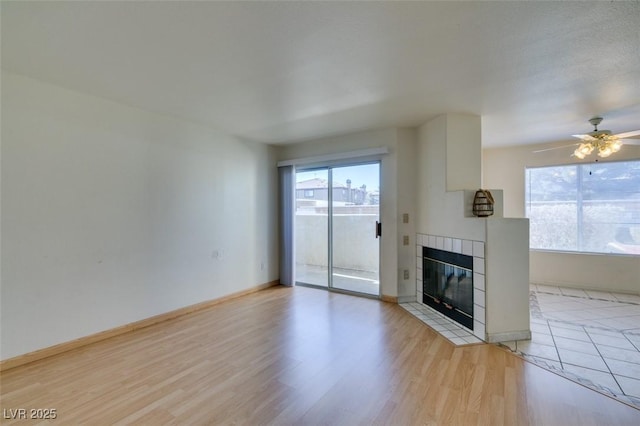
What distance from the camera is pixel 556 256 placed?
4883 millimetres

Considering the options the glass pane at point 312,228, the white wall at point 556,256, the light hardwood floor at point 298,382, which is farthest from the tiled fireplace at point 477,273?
the white wall at point 556,256

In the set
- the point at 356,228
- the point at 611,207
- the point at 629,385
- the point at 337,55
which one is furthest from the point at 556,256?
the point at 337,55

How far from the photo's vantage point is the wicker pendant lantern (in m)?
3.06

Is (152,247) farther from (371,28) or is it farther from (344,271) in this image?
(371,28)

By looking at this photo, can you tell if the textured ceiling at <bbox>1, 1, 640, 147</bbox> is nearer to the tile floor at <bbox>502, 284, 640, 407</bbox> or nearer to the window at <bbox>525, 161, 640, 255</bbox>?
A: the window at <bbox>525, 161, 640, 255</bbox>

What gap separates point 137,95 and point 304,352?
3.01 metres

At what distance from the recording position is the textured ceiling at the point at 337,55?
169cm

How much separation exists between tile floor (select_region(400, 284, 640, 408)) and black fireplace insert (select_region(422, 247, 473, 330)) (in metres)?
0.13

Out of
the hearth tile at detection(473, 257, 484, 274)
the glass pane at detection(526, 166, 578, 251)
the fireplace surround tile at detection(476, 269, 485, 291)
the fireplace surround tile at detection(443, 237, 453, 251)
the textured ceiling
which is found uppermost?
the textured ceiling

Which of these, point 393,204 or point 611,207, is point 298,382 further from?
point 611,207

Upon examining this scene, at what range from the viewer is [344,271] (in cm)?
475

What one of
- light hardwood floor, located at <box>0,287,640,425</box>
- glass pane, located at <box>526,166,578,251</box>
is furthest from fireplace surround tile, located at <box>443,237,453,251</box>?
glass pane, located at <box>526,166,578,251</box>

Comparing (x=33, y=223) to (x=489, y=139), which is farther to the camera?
(x=489, y=139)

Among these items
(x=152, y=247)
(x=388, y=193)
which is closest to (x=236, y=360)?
(x=152, y=247)
